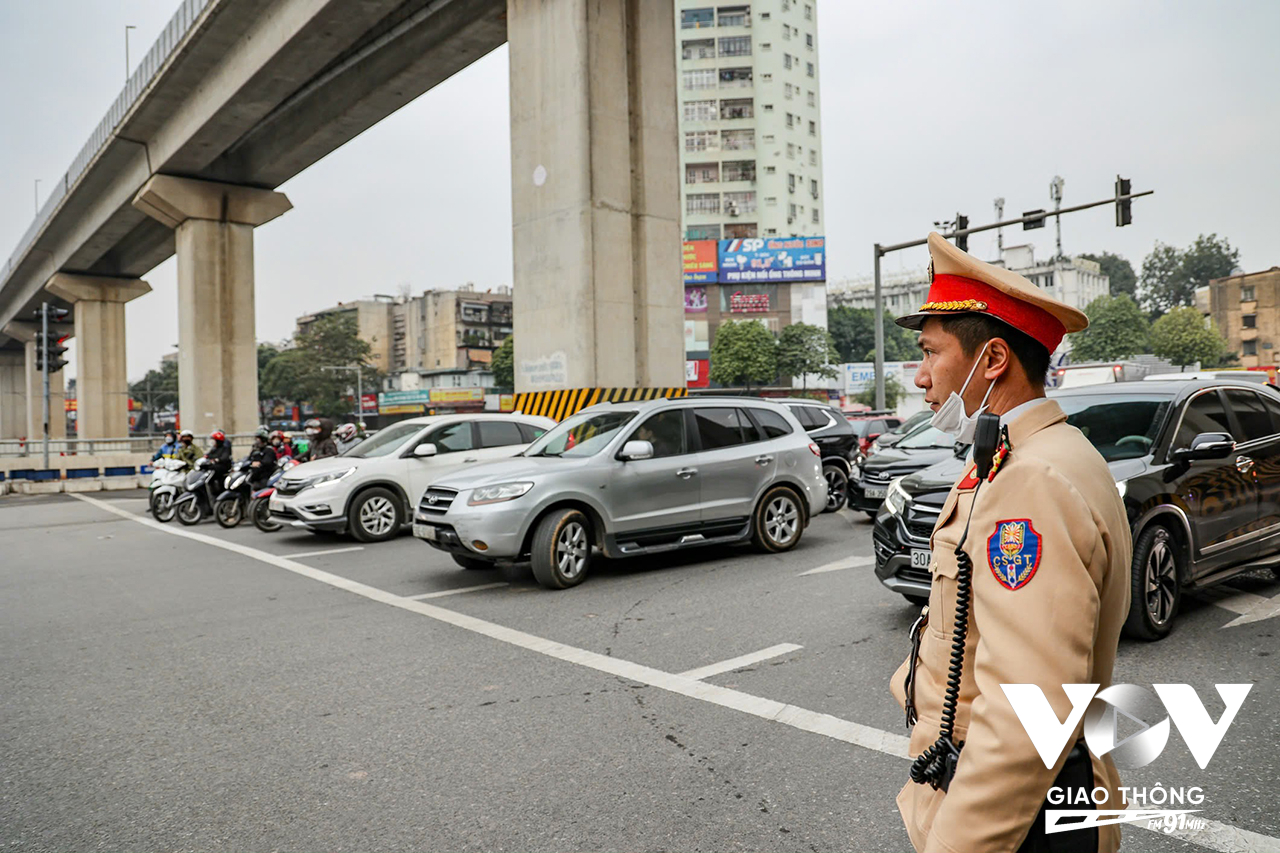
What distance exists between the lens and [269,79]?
2141 cm

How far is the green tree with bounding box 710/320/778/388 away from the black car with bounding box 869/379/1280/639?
6433 centimetres

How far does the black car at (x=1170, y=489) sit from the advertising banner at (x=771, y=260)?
69069mm

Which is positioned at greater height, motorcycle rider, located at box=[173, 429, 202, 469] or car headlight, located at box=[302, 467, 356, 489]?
motorcycle rider, located at box=[173, 429, 202, 469]

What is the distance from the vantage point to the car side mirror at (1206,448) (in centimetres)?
579

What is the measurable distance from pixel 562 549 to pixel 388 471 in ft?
15.5

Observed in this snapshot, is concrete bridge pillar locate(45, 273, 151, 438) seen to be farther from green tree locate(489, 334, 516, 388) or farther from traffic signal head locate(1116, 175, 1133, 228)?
traffic signal head locate(1116, 175, 1133, 228)

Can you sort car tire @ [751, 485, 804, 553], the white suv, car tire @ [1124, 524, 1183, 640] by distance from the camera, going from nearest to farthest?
car tire @ [1124, 524, 1183, 640] < car tire @ [751, 485, 804, 553] < the white suv

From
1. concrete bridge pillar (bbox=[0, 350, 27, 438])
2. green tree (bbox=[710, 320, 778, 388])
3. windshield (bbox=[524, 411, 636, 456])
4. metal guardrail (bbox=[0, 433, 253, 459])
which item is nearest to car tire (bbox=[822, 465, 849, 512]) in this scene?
windshield (bbox=[524, 411, 636, 456])

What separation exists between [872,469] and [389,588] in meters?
6.31

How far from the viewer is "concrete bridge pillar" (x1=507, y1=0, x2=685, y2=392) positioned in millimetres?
15906

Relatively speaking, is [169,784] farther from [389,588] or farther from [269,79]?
[269,79]

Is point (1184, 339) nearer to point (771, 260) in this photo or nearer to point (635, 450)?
point (771, 260)

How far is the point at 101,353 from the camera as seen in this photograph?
43.0 m

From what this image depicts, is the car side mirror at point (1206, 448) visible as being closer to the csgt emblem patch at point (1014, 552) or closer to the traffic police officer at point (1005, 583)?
the traffic police officer at point (1005, 583)
